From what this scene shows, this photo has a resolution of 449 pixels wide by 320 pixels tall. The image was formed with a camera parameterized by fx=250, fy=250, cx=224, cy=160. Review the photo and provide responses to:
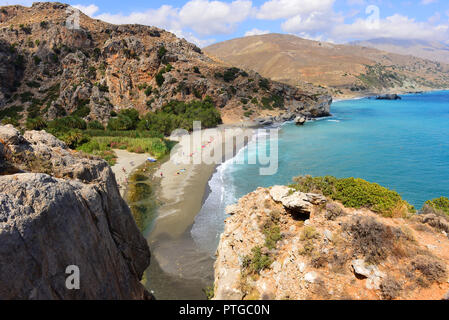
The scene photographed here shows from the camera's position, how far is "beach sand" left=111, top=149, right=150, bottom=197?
28778 mm

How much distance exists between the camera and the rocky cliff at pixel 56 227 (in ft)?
16.8

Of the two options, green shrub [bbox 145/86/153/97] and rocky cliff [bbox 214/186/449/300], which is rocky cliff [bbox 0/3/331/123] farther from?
rocky cliff [bbox 214/186/449/300]

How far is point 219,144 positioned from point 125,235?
3541cm

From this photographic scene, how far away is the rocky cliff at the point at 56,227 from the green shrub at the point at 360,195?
10056mm

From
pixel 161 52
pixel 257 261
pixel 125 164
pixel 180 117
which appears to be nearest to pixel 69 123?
pixel 180 117

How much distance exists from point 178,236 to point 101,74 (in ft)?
222

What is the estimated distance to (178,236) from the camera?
1847 centimetres

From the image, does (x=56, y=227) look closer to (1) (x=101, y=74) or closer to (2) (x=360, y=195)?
(2) (x=360, y=195)

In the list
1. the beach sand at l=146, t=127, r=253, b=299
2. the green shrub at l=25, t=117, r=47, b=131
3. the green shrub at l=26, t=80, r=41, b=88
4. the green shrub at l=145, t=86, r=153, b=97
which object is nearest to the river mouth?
the beach sand at l=146, t=127, r=253, b=299

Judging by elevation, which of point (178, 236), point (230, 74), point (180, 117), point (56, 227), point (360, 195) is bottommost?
point (178, 236)

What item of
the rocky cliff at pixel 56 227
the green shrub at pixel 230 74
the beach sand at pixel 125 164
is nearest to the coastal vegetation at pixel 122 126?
the beach sand at pixel 125 164

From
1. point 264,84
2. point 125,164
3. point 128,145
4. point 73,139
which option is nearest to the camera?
point 125,164

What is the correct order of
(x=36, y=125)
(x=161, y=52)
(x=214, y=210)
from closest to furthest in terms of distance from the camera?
(x=214, y=210), (x=36, y=125), (x=161, y=52)

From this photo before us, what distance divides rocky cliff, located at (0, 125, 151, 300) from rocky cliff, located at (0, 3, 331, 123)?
5521 centimetres
